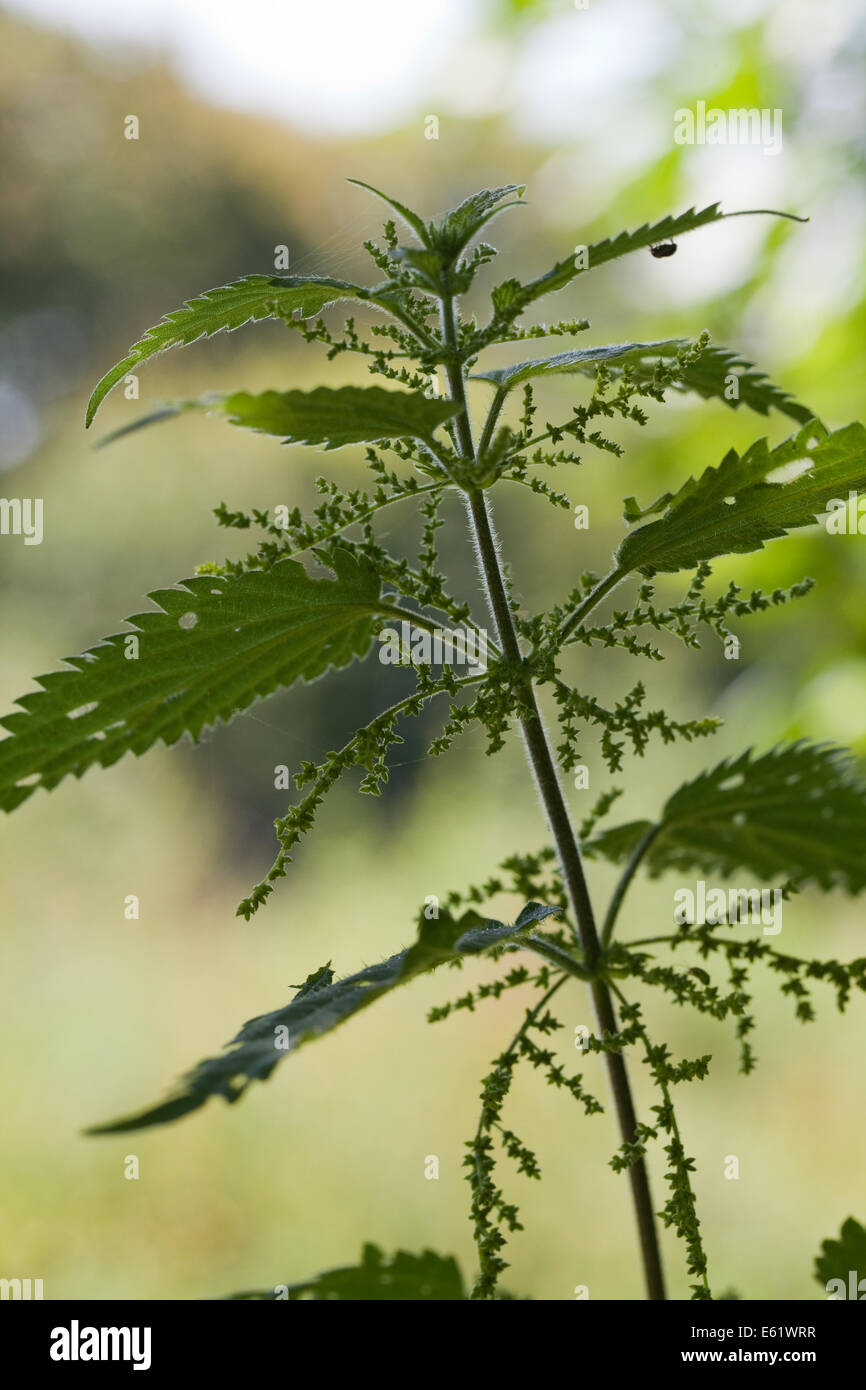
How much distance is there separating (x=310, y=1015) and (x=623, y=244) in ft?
1.04

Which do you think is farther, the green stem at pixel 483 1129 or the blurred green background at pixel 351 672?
the blurred green background at pixel 351 672

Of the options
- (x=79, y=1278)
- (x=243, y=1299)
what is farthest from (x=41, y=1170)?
(x=243, y=1299)

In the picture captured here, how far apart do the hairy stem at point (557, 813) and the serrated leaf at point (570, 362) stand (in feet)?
0.11

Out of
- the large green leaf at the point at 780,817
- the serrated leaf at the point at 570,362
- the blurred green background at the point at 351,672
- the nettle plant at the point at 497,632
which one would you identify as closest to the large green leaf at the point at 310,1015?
the nettle plant at the point at 497,632

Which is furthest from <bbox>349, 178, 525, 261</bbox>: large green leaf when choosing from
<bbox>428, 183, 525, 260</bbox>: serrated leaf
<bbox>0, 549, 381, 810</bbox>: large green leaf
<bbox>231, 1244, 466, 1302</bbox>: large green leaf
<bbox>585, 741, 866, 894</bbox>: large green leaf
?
<bbox>231, 1244, 466, 1302</bbox>: large green leaf

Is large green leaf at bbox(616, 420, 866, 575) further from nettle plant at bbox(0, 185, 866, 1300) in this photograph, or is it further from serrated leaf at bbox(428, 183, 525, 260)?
serrated leaf at bbox(428, 183, 525, 260)

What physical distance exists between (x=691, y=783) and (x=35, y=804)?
277cm

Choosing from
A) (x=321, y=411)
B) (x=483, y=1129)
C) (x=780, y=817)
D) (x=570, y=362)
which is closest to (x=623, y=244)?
(x=570, y=362)

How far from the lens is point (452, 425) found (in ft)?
1.71

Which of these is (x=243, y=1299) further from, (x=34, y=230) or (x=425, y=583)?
(x=34, y=230)

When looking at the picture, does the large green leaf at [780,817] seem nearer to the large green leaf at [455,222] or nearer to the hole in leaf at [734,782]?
the hole in leaf at [734,782]

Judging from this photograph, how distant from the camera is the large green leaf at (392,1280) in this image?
558mm

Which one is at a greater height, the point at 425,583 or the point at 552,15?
the point at 552,15
